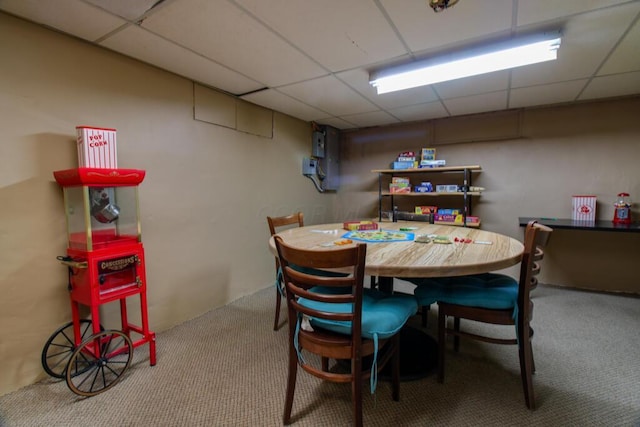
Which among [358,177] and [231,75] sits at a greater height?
[231,75]

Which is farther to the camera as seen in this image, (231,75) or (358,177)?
(358,177)

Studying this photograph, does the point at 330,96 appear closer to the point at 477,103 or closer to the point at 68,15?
the point at 477,103

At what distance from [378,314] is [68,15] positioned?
2301 millimetres

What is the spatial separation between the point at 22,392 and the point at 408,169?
3.97m

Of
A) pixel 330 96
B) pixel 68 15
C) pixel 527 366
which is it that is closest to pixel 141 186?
pixel 68 15

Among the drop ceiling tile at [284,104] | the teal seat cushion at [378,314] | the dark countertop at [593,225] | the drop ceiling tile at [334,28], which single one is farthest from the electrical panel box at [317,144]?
the teal seat cushion at [378,314]

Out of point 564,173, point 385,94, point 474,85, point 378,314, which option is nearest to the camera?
point 378,314

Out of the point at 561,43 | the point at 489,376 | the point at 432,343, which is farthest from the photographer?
the point at 432,343

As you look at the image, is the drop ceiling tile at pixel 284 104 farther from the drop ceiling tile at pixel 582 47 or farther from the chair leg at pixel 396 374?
the chair leg at pixel 396 374

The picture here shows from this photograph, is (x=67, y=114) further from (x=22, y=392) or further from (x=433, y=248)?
(x=433, y=248)

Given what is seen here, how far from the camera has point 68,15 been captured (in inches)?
63.3

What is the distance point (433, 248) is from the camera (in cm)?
170

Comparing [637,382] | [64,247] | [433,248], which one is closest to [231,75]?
[64,247]

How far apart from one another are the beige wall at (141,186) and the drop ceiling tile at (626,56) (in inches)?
119
